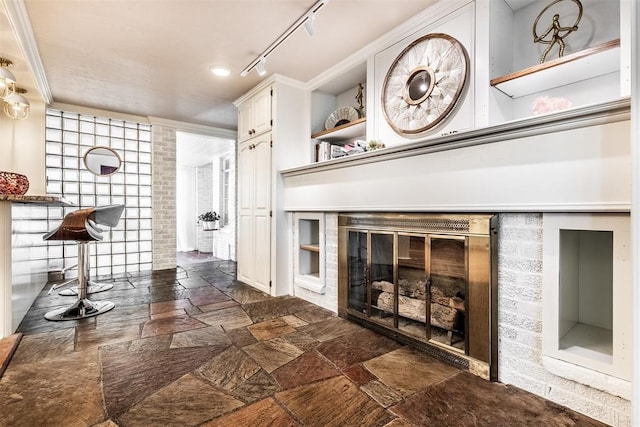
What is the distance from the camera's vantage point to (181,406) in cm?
142

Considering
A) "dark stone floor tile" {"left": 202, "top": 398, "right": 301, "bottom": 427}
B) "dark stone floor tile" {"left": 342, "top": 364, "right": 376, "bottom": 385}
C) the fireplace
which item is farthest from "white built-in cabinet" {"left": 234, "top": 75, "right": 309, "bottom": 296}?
"dark stone floor tile" {"left": 202, "top": 398, "right": 301, "bottom": 427}

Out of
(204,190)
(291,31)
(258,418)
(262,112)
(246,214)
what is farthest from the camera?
(204,190)

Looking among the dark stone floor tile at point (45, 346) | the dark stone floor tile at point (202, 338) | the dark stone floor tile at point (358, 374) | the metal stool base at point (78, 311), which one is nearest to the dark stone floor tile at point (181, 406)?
the dark stone floor tile at point (202, 338)

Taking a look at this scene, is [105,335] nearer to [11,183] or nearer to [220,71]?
[11,183]

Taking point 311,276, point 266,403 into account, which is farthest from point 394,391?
point 311,276

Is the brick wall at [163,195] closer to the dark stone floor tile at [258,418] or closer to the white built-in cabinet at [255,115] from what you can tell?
the white built-in cabinet at [255,115]

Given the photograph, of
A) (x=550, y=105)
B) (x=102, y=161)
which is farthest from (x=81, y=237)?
(x=550, y=105)

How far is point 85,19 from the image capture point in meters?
2.23

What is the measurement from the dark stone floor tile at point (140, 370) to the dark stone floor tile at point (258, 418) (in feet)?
1.58

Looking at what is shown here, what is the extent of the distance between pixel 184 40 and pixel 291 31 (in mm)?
928

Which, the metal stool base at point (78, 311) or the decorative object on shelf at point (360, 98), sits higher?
the decorative object on shelf at point (360, 98)

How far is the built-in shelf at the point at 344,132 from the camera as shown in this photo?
109 inches

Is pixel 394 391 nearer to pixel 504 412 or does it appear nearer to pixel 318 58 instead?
pixel 504 412

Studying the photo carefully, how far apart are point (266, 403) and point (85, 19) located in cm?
289
